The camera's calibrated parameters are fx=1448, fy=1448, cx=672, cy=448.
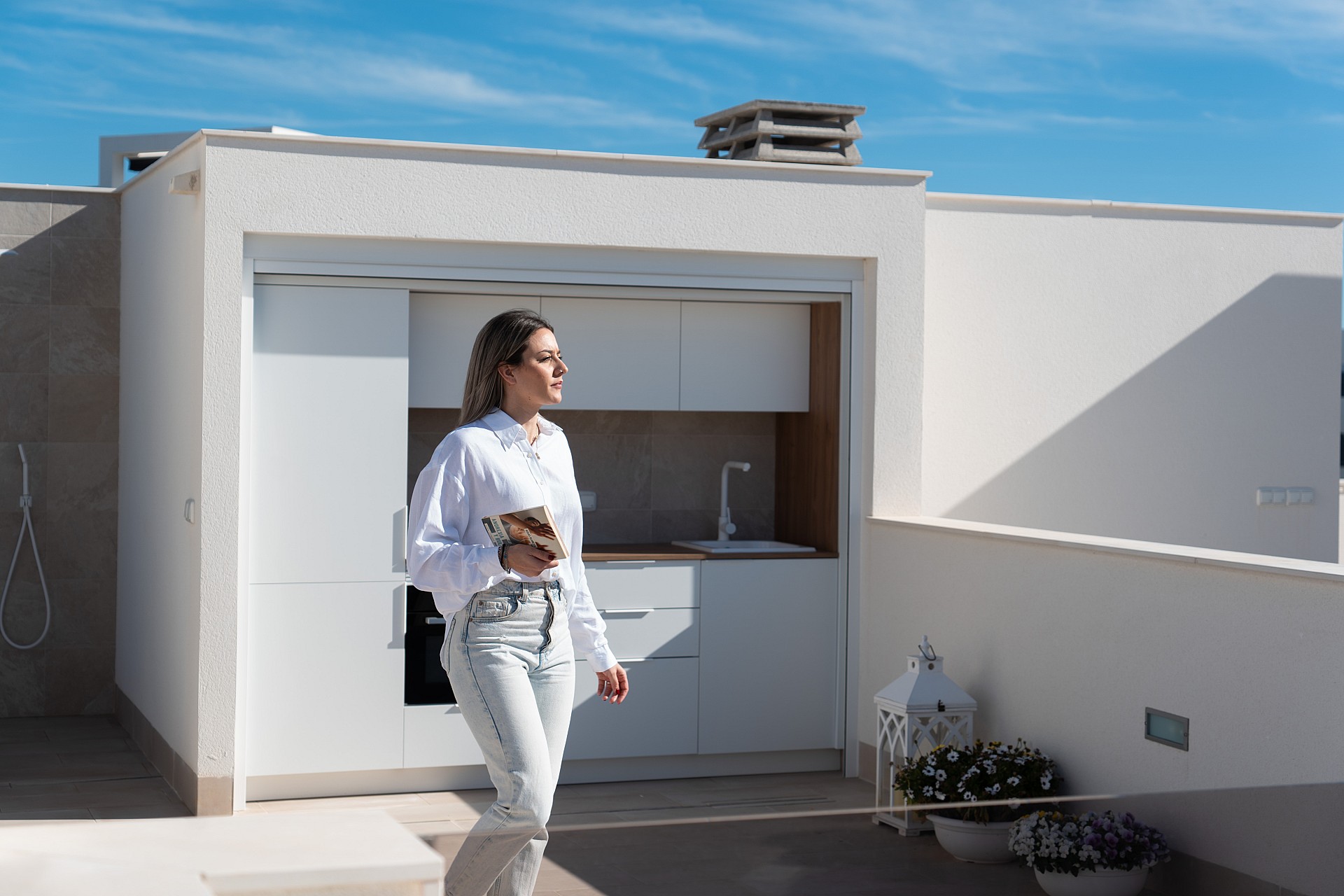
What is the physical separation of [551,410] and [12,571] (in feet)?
8.68

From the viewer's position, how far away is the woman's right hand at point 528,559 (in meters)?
2.56

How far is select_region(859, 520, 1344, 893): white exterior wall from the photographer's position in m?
3.45

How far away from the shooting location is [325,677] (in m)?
5.13

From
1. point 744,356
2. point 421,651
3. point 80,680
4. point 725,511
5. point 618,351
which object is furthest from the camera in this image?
point 80,680

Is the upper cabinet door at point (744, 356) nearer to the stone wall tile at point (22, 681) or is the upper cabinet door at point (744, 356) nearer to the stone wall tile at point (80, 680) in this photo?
the stone wall tile at point (80, 680)

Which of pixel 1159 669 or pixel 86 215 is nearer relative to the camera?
pixel 1159 669

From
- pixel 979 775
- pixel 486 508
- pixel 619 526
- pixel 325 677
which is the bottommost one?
pixel 979 775

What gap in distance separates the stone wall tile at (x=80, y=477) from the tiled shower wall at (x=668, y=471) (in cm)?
183

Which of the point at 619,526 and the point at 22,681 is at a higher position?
the point at 619,526

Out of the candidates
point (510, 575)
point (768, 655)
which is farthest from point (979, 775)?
point (510, 575)

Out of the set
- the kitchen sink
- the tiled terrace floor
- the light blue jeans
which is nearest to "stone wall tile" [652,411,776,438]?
the kitchen sink

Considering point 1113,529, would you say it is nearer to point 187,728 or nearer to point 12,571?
point 187,728

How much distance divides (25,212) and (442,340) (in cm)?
250

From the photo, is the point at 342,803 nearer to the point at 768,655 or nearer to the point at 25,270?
the point at 768,655
